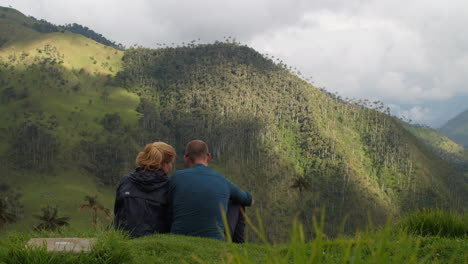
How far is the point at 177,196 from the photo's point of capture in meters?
7.82

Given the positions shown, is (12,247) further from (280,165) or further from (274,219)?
(280,165)

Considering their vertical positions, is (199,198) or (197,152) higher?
(197,152)

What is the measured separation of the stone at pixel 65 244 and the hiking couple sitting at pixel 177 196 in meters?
1.45

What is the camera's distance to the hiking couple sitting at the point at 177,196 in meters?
7.71

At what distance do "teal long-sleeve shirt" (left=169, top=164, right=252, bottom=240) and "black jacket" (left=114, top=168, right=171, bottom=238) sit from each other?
0.26 metres

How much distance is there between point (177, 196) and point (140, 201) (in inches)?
29.0

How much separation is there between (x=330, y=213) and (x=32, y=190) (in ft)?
378

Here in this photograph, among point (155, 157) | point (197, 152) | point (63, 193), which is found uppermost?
point (197, 152)

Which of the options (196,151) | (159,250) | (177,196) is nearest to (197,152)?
(196,151)

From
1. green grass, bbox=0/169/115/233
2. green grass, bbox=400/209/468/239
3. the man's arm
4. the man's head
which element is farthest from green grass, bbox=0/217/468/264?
green grass, bbox=0/169/115/233

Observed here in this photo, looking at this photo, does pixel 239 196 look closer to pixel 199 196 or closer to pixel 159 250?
pixel 199 196

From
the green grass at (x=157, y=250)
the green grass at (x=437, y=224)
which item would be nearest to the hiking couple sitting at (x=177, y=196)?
the green grass at (x=157, y=250)

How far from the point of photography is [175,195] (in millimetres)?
7883

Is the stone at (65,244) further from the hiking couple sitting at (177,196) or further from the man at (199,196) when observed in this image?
the man at (199,196)
